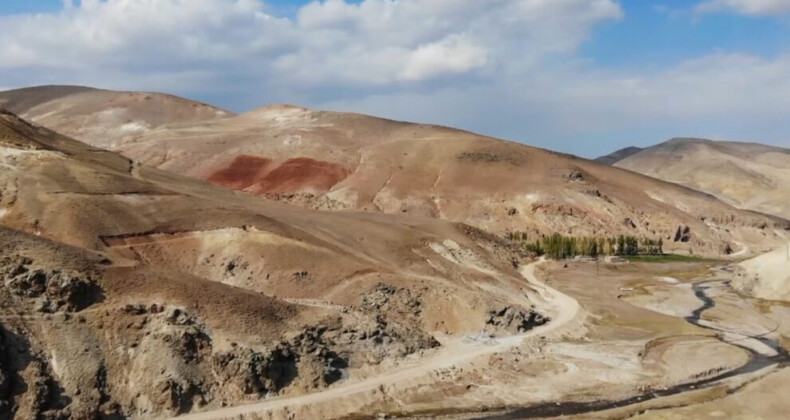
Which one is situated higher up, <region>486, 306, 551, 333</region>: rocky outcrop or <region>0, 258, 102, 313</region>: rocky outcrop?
<region>0, 258, 102, 313</region>: rocky outcrop

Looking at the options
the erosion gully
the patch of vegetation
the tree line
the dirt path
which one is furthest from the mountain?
the patch of vegetation

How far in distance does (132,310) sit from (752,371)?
60.5 meters

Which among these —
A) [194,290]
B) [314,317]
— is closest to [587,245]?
[314,317]

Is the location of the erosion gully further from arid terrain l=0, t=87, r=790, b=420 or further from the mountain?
the mountain

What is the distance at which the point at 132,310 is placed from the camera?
6291 cm

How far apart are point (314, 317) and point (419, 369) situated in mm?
11628

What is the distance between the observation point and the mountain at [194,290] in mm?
58250

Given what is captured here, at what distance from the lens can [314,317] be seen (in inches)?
2869

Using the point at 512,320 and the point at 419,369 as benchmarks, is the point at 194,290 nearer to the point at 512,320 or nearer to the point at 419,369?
the point at 419,369

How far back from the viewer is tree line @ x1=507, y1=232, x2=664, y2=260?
6412 inches

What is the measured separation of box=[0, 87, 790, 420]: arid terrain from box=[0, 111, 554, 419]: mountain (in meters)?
0.20

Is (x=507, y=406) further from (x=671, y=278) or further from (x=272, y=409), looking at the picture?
(x=671, y=278)

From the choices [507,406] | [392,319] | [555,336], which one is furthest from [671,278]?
[507,406]

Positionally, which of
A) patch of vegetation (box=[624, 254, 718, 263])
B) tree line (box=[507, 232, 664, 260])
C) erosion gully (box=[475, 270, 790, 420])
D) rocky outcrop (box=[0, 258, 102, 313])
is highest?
rocky outcrop (box=[0, 258, 102, 313])
